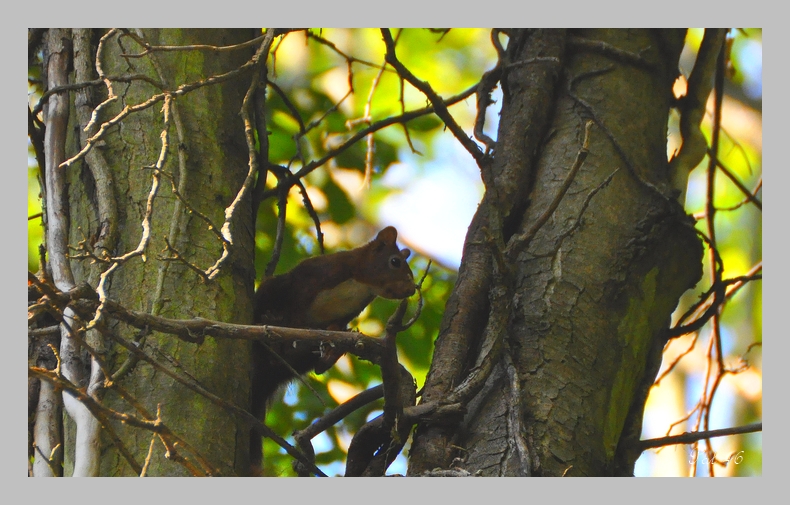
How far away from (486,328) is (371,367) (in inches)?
51.1

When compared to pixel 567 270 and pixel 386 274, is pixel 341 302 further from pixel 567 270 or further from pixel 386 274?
pixel 567 270

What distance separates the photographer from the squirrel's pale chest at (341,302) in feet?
11.4

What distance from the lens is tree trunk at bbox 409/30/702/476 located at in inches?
94.5

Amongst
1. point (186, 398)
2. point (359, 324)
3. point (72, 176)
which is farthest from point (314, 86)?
point (186, 398)

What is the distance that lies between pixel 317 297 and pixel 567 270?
1.17 m

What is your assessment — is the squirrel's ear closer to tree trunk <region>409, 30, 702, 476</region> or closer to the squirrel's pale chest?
the squirrel's pale chest

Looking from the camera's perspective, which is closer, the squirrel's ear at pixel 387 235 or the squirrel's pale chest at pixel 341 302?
the squirrel's pale chest at pixel 341 302

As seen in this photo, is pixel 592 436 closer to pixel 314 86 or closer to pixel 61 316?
pixel 61 316

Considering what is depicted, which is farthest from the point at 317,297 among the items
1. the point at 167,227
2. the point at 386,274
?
the point at 167,227

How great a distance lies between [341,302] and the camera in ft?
11.6

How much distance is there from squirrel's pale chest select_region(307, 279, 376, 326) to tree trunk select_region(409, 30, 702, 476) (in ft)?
2.63

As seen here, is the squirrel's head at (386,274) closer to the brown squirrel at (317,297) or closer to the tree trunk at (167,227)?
the brown squirrel at (317,297)

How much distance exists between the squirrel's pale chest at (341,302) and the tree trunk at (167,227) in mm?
858

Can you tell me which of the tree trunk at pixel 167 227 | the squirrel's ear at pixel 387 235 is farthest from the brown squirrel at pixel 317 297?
the tree trunk at pixel 167 227
